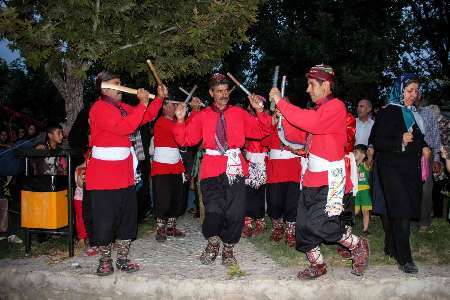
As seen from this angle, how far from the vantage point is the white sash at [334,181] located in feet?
15.4

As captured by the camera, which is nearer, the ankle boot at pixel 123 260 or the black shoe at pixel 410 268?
the black shoe at pixel 410 268

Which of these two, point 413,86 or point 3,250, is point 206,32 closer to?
point 413,86

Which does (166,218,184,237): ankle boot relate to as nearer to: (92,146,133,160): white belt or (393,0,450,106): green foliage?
(92,146,133,160): white belt

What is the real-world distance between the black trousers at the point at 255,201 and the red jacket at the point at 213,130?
1695 millimetres

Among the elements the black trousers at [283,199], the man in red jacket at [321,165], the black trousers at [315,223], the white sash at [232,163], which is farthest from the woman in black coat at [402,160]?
the white sash at [232,163]

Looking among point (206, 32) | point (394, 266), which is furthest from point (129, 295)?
point (206, 32)

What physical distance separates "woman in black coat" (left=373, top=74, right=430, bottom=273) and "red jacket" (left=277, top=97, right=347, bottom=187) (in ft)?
2.65

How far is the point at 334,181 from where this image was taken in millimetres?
4699

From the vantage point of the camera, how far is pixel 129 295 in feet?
16.2

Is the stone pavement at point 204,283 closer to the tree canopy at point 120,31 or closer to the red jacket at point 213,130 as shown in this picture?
the red jacket at point 213,130

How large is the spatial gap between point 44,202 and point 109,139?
153cm

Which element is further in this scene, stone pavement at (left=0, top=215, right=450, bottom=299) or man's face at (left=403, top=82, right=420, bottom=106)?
man's face at (left=403, top=82, right=420, bottom=106)

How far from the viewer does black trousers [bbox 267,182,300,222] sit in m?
6.59

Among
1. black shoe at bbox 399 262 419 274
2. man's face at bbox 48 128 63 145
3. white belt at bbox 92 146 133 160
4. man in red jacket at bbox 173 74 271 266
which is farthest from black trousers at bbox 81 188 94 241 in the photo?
black shoe at bbox 399 262 419 274
